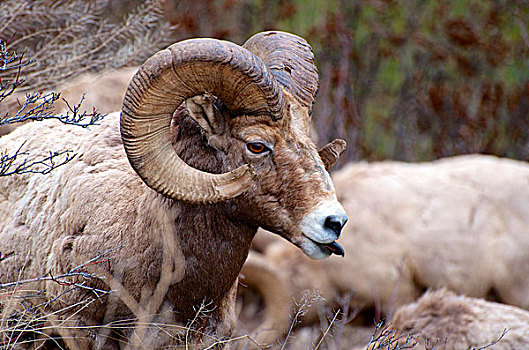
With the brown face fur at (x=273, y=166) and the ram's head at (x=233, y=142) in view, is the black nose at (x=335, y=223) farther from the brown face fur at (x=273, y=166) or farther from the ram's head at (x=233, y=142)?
the brown face fur at (x=273, y=166)

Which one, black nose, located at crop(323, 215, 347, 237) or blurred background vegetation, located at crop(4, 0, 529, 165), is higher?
black nose, located at crop(323, 215, 347, 237)

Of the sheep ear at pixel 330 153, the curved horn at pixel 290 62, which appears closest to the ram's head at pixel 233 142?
the curved horn at pixel 290 62

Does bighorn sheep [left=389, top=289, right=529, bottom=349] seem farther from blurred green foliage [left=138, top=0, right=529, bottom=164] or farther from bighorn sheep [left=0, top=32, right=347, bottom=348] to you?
blurred green foliage [left=138, top=0, right=529, bottom=164]

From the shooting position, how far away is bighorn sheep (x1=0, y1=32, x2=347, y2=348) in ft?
11.9

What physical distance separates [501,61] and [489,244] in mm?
5958

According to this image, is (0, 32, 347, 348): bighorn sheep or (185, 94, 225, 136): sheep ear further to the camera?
(185, 94, 225, 136): sheep ear

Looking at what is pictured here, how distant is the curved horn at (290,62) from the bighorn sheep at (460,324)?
1.75m

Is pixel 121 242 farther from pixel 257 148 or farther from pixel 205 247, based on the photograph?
pixel 257 148

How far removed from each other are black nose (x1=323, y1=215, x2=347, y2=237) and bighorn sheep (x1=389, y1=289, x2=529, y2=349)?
1.43m

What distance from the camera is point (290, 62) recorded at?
4.17 m

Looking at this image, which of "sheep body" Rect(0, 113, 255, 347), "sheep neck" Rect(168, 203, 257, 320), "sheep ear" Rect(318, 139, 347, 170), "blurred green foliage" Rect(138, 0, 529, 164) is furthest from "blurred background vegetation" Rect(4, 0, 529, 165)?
"sheep neck" Rect(168, 203, 257, 320)

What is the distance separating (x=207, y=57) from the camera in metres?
3.56

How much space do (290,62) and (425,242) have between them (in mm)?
3846

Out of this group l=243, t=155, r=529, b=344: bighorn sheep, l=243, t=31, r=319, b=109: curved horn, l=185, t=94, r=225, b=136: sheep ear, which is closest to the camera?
l=185, t=94, r=225, b=136: sheep ear
